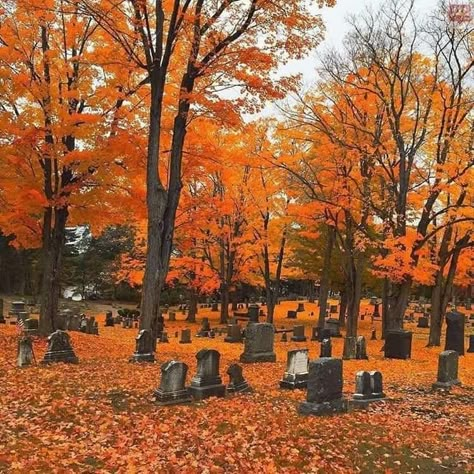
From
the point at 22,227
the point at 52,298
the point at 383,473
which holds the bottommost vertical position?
the point at 383,473

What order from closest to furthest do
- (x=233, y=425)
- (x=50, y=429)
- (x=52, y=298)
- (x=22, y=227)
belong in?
(x=50, y=429) → (x=233, y=425) → (x=52, y=298) → (x=22, y=227)

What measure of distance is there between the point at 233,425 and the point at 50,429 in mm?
2455

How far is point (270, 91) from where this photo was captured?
486 inches

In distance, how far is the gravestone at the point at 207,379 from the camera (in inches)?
345

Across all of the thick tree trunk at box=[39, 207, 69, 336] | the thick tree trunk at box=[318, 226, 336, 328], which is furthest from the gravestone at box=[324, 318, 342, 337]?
→ the thick tree trunk at box=[39, 207, 69, 336]

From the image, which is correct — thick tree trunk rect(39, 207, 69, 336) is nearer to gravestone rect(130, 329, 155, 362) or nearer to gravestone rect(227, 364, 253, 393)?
gravestone rect(130, 329, 155, 362)

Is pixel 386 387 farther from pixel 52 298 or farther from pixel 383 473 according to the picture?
pixel 52 298

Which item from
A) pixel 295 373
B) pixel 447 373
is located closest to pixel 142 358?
pixel 295 373

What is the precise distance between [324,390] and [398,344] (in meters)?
10.0

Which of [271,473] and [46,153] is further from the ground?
→ [46,153]

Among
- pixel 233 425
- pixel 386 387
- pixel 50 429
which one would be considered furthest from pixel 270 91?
pixel 50 429

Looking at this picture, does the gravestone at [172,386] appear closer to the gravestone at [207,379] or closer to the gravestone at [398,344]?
the gravestone at [207,379]

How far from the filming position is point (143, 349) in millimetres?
11867

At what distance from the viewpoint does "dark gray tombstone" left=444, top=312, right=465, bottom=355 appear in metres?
18.2
